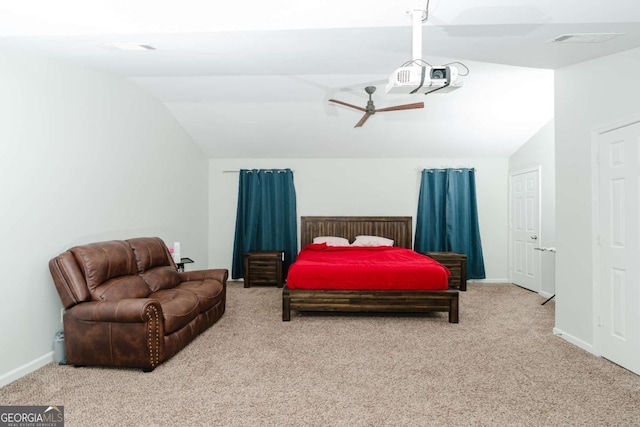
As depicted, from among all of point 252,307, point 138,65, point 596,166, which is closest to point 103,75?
point 138,65

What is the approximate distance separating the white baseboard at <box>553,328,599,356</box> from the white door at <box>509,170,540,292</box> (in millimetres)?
2001

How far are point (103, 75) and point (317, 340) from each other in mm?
3261

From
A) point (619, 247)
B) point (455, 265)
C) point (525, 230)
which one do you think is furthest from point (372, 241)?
point (619, 247)

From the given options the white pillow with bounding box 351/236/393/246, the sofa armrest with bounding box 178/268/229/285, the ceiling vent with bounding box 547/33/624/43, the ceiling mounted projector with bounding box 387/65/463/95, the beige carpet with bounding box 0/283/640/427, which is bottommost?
the beige carpet with bounding box 0/283/640/427

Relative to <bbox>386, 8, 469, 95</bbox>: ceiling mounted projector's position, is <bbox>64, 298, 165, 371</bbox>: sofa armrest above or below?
below

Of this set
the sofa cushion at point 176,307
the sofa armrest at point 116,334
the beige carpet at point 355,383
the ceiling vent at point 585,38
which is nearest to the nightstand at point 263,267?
the beige carpet at point 355,383

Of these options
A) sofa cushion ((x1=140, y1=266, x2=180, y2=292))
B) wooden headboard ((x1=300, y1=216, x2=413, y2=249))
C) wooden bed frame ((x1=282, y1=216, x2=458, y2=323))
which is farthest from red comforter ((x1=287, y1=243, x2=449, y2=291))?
wooden headboard ((x1=300, y1=216, x2=413, y2=249))

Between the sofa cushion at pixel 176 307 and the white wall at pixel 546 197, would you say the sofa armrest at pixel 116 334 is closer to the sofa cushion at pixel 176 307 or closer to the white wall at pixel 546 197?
the sofa cushion at pixel 176 307

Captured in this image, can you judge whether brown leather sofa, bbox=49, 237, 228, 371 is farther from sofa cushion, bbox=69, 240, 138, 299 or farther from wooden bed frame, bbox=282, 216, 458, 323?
wooden bed frame, bbox=282, 216, 458, 323

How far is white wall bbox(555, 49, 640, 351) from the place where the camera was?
2943 mm

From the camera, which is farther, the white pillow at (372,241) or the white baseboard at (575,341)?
the white pillow at (372,241)

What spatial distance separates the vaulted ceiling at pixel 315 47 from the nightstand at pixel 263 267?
2.10 metres

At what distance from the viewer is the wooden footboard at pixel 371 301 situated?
400 cm

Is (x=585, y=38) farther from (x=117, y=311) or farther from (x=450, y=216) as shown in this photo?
(x=117, y=311)
